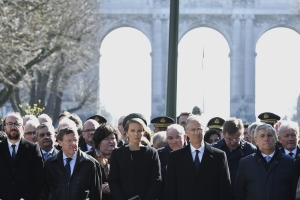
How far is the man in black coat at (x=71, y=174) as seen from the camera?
10750 millimetres

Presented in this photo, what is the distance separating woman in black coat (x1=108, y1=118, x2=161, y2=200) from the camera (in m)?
10.9

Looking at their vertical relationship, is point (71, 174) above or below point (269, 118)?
below

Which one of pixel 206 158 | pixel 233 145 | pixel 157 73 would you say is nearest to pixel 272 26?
pixel 157 73

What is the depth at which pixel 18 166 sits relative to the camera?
11.0 m

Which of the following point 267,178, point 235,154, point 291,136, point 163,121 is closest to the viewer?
point 267,178

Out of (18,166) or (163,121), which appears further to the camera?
(163,121)

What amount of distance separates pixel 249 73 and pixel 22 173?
7807cm

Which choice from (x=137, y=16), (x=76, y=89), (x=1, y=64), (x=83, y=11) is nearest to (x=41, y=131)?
(x=1, y=64)

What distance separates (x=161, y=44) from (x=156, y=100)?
5.72 m

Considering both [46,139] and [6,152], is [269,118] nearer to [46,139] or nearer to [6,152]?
[46,139]

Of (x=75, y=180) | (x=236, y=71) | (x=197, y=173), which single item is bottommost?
(x=75, y=180)

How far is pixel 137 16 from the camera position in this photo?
3452 inches

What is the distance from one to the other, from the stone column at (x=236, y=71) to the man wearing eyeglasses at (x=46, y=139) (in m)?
75.7

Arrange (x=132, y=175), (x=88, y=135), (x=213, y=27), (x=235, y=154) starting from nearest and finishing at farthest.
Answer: (x=132, y=175) < (x=235, y=154) < (x=88, y=135) < (x=213, y=27)
